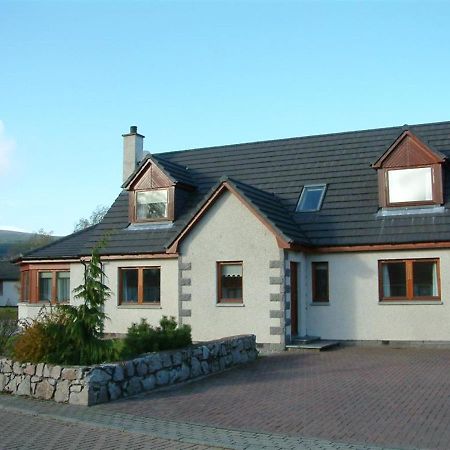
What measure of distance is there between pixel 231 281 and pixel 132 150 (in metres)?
11.0

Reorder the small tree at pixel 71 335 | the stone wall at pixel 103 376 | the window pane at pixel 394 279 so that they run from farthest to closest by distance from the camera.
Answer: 1. the window pane at pixel 394 279
2. the small tree at pixel 71 335
3. the stone wall at pixel 103 376

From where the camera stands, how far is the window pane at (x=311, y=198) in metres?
22.3

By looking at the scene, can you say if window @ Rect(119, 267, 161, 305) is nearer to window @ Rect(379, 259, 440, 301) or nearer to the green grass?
the green grass

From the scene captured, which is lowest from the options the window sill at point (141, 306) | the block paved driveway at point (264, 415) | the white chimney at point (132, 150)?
the block paved driveway at point (264, 415)

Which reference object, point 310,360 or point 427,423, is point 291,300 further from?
point 427,423

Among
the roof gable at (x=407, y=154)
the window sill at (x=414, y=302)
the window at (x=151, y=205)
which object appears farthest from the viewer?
the window at (x=151, y=205)

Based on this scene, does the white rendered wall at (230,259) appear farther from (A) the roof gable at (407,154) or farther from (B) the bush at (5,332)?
(B) the bush at (5,332)

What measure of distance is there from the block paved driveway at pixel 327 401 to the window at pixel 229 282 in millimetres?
4124

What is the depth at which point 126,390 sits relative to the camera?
12.4 meters

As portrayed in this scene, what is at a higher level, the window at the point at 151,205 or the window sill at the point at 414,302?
the window at the point at 151,205

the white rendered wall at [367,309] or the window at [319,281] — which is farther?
the window at [319,281]

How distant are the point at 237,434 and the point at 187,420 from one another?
4.11 ft

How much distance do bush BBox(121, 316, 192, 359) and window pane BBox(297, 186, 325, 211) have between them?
A: 8432mm

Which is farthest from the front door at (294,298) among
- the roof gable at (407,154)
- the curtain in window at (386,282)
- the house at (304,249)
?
the roof gable at (407,154)
